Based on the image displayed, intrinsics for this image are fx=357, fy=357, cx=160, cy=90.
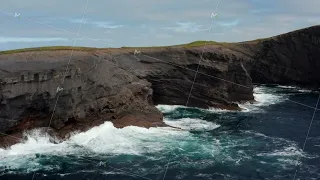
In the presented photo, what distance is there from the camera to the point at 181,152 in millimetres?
32688

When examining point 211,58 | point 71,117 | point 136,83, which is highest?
point 211,58

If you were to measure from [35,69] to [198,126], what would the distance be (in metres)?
19.2

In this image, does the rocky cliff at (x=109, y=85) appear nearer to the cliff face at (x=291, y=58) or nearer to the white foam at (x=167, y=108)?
the white foam at (x=167, y=108)

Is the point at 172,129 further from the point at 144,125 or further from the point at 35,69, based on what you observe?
the point at 35,69

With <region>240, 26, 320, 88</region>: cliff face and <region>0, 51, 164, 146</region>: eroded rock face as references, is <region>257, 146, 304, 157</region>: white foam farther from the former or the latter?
<region>240, 26, 320, 88</region>: cliff face

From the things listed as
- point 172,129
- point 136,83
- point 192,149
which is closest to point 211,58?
point 136,83

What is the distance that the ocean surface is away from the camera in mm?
27688

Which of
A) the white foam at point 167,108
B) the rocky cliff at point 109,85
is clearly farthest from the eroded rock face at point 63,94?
the white foam at point 167,108

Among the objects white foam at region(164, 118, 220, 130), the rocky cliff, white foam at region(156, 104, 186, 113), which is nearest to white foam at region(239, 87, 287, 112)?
the rocky cliff

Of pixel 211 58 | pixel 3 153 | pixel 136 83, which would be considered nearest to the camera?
pixel 3 153

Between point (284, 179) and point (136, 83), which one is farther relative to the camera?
point (136, 83)

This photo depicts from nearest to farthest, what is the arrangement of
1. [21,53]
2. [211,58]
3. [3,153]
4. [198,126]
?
[3,153], [21,53], [198,126], [211,58]

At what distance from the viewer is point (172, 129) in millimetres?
40156

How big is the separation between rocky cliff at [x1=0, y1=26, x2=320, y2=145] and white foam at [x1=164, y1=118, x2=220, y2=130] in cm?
196
